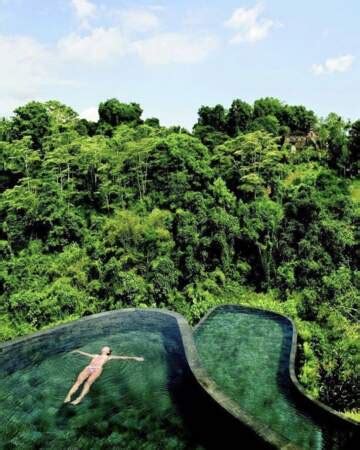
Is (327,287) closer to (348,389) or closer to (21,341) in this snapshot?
(348,389)

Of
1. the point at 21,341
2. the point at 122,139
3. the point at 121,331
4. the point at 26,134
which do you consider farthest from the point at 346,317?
the point at 26,134

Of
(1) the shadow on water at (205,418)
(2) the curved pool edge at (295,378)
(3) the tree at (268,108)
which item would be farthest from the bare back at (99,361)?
(3) the tree at (268,108)

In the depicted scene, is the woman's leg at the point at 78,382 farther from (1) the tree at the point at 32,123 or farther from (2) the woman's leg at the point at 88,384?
(1) the tree at the point at 32,123

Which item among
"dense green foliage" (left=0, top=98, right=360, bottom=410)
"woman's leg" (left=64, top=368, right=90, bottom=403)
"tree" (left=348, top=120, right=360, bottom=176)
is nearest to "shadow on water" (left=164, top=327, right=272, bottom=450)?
"woman's leg" (left=64, top=368, right=90, bottom=403)

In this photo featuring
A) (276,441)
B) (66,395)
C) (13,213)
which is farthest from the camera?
(13,213)

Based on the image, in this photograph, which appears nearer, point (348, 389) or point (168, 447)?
point (168, 447)

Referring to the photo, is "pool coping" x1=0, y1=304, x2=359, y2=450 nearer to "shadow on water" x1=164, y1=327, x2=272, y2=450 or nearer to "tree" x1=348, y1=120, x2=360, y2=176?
"shadow on water" x1=164, y1=327, x2=272, y2=450
